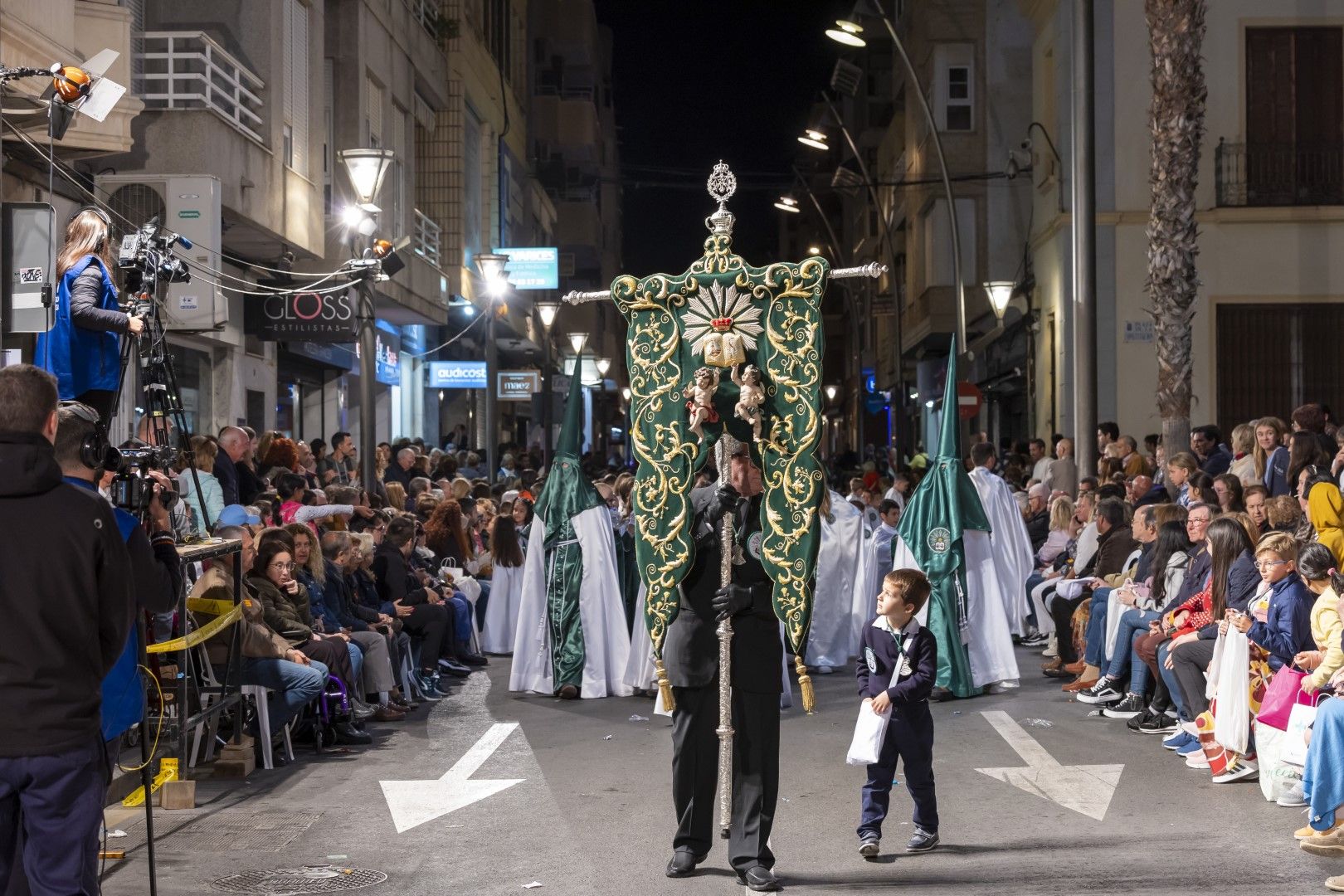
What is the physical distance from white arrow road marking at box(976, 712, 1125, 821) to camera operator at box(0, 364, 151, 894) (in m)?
5.92

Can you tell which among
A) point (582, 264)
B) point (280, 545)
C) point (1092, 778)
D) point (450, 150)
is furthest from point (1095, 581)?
point (582, 264)

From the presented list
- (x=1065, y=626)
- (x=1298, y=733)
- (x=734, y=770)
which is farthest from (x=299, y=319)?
(x=1298, y=733)

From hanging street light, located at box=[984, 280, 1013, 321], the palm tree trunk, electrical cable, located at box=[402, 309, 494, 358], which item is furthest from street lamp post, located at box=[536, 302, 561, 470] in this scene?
the palm tree trunk

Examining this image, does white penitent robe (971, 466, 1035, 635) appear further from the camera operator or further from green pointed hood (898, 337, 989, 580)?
the camera operator

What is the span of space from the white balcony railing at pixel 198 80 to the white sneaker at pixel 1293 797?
43.6ft

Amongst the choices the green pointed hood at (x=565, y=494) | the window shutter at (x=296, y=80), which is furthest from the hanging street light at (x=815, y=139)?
the green pointed hood at (x=565, y=494)

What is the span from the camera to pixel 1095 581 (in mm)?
15312

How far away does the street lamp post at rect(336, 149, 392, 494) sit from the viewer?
682 inches

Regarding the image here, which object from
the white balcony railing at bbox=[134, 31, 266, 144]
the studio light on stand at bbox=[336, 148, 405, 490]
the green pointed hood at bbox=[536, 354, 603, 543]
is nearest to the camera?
the green pointed hood at bbox=[536, 354, 603, 543]

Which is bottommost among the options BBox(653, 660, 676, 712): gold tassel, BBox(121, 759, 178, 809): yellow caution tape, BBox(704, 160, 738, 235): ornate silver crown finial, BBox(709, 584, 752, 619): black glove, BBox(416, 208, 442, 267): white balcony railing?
BBox(121, 759, 178, 809): yellow caution tape

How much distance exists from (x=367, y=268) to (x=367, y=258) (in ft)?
0.83

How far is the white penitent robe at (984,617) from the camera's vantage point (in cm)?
1469

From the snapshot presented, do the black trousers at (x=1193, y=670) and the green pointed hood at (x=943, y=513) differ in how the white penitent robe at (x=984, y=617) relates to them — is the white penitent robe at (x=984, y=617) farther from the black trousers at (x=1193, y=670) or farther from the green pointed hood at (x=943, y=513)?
the black trousers at (x=1193, y=670)

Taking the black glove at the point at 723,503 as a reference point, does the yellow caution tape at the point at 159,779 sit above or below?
below
